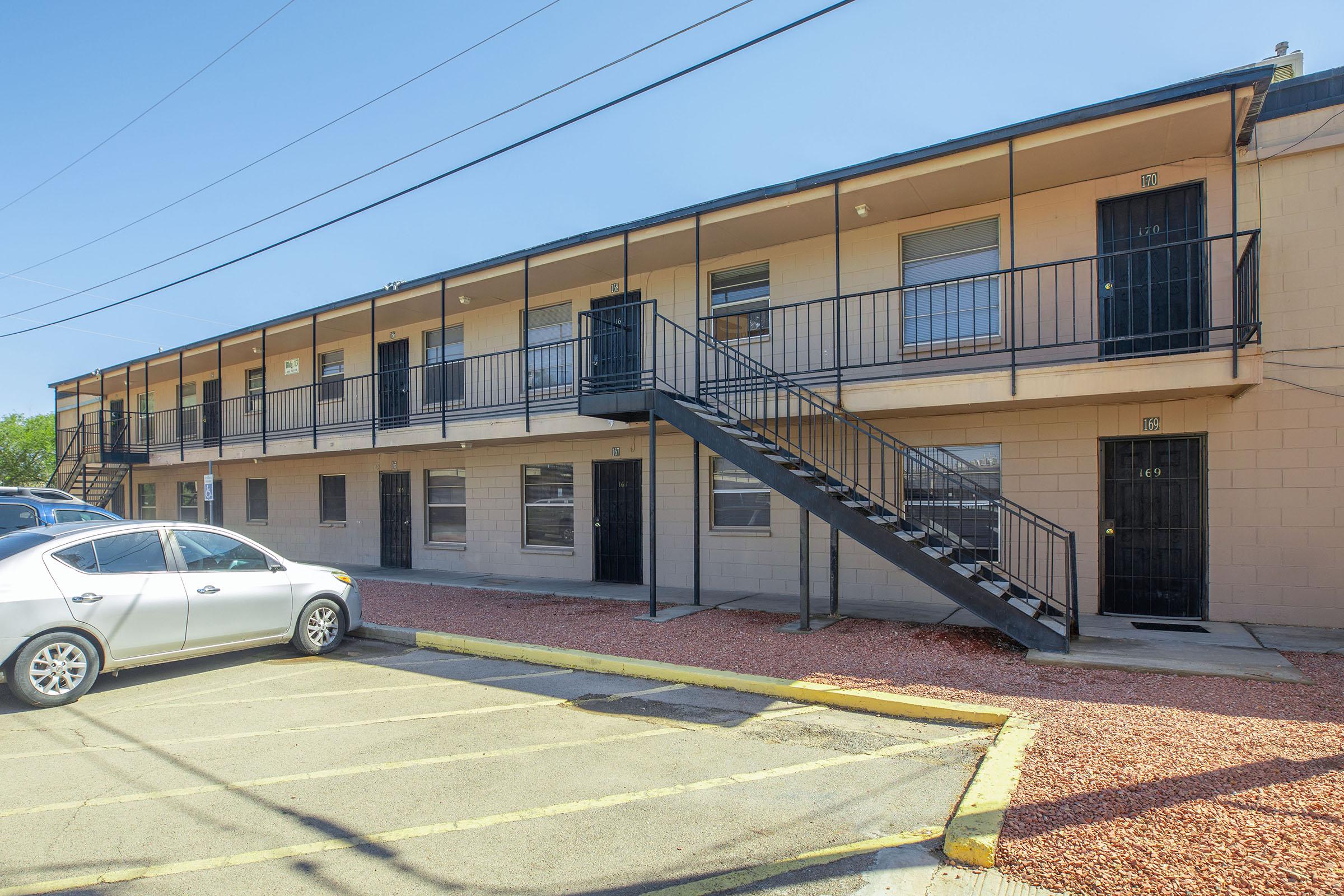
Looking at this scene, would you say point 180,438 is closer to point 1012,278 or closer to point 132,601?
point 132,601

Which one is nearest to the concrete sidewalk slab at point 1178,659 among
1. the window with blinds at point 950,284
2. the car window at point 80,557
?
the window with blinds at point 950,284

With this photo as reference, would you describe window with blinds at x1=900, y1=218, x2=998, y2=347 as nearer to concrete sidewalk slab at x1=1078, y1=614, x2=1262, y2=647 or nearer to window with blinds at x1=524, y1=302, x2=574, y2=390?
concrete sidewalk slab at x1=1078, y1=614, x2=1262, y2=647

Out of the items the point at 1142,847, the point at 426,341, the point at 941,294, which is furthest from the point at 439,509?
the point at 1142,847

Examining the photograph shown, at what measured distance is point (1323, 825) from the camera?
359 cm

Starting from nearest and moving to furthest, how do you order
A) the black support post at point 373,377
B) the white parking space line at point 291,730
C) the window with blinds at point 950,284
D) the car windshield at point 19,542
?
the white parking space line at point 291,730 → the car windshield at point 19,542 → the window with blinds at point 950,284 → the black support post at point 373,377

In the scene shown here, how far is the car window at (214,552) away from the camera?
24.0 ft

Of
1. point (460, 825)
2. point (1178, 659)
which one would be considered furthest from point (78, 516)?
point (1178, 659)

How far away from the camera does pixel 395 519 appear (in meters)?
17.0

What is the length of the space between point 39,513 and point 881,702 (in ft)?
40.6

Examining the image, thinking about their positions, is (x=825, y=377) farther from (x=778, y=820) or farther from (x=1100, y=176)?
(x=778, y=820)

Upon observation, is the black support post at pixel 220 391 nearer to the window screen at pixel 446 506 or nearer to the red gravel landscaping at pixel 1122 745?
the window screen at pixel 446 506

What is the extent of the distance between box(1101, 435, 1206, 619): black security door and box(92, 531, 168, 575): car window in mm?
10182

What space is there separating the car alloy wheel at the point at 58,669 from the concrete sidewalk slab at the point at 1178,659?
8215 mm

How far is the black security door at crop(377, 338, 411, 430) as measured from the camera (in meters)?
16.7
